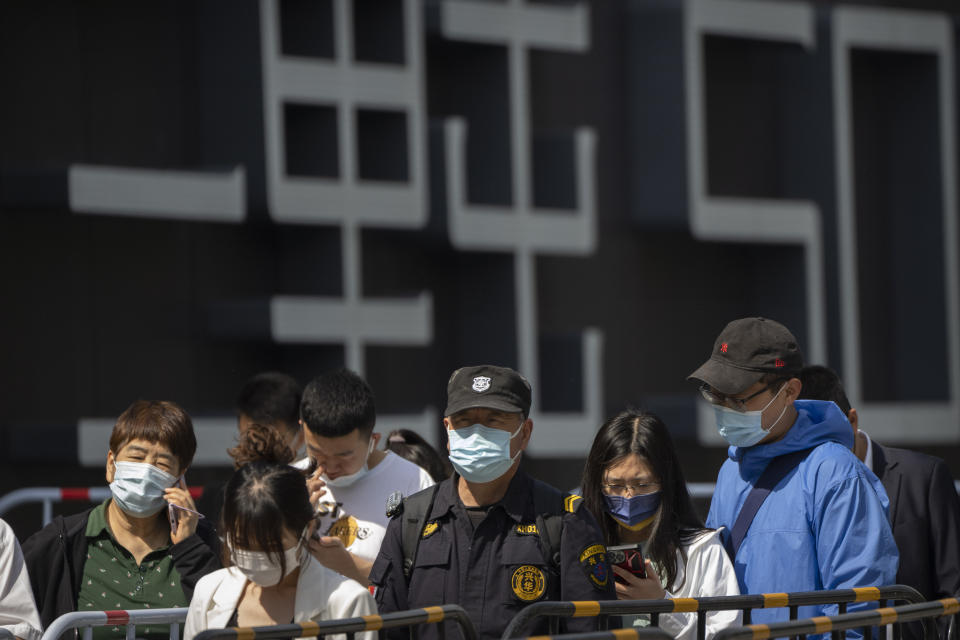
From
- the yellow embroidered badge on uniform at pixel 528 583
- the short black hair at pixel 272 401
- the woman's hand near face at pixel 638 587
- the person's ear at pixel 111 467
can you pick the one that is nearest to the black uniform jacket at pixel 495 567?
the yellow embroidered badge on uniform at pixel 528 583

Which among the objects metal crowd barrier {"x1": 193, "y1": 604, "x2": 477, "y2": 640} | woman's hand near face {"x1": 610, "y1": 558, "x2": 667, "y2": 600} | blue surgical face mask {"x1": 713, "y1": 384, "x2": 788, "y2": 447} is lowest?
woman's hand near face {"x1": 610, "y1": 558, "x2": 667, "y2": 600}

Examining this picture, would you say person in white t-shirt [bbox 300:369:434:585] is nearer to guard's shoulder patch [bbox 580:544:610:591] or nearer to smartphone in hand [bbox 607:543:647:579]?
smartphone in hand [bbox 607:543:647:579]

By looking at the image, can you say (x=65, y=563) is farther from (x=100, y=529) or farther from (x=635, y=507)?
(x=635, y=507)

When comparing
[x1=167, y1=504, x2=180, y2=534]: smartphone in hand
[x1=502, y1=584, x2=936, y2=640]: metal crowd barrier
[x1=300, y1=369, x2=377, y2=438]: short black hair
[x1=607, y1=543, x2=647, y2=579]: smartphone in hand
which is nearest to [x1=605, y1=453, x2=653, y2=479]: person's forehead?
[x1=607, y1=543, x2=647, y2=579]: smartphone in hand

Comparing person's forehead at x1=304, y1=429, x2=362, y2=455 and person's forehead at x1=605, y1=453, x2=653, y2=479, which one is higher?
person's forehead at x1=304, y1=429, x2=362, y2=455

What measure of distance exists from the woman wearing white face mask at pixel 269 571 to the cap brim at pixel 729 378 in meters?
1.24

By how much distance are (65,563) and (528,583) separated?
1582 mm

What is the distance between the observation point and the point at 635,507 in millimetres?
4281

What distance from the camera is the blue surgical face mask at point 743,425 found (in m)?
4.28

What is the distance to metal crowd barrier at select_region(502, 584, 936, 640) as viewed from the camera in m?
3.65

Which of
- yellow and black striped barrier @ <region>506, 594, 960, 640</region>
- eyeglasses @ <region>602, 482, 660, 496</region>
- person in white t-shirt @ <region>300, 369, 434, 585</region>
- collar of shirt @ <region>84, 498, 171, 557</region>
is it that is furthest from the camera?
person in white t-shirt @ <region>300, 369, 434, 585</region>

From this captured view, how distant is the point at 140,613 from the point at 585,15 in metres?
7.11

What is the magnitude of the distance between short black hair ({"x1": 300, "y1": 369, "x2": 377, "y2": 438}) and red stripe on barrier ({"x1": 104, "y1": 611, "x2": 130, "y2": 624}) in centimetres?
98

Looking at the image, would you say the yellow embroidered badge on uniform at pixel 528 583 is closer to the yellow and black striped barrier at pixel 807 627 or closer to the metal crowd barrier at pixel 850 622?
the yellow and black striped barrier at pixel 807 627
